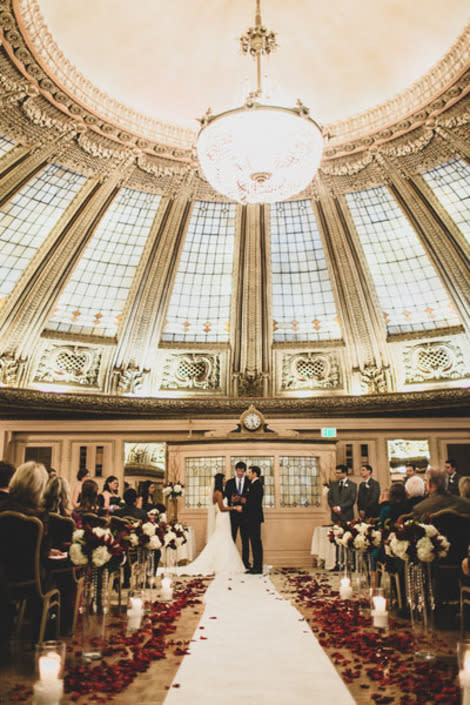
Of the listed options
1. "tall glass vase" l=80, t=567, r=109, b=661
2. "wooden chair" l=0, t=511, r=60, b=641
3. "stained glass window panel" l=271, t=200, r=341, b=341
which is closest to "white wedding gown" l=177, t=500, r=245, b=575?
"tall glass vase" l=80, t=567, r=109, b=661

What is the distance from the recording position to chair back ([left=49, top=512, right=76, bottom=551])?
194 inches

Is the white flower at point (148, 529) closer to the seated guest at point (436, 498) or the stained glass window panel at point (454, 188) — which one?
the seated guest at point (436, 498)

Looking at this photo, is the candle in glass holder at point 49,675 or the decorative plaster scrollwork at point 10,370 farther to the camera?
the decorative plaster scrollwork at point 10,370

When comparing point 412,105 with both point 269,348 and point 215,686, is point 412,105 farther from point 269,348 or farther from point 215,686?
point 215,686

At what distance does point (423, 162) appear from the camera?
1516cm

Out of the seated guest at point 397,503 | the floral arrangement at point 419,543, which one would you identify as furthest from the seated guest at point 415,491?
the floral arrangement at point 419,543

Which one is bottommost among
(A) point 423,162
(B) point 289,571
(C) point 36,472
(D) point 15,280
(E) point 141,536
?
(B) point 289,571

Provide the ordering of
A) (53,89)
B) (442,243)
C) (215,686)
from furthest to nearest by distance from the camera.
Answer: (442,243), (53,89), (215,686)

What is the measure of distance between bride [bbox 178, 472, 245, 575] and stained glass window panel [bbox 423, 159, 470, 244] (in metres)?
10.4

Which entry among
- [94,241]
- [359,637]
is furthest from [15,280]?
[359,637]

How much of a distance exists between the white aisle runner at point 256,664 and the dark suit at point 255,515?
3129 mm

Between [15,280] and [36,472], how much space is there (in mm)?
13386

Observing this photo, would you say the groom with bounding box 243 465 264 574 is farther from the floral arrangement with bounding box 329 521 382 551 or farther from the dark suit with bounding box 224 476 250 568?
the floral arrangement with bounding box 329 521 382 551

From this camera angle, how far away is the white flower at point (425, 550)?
15.3ft
